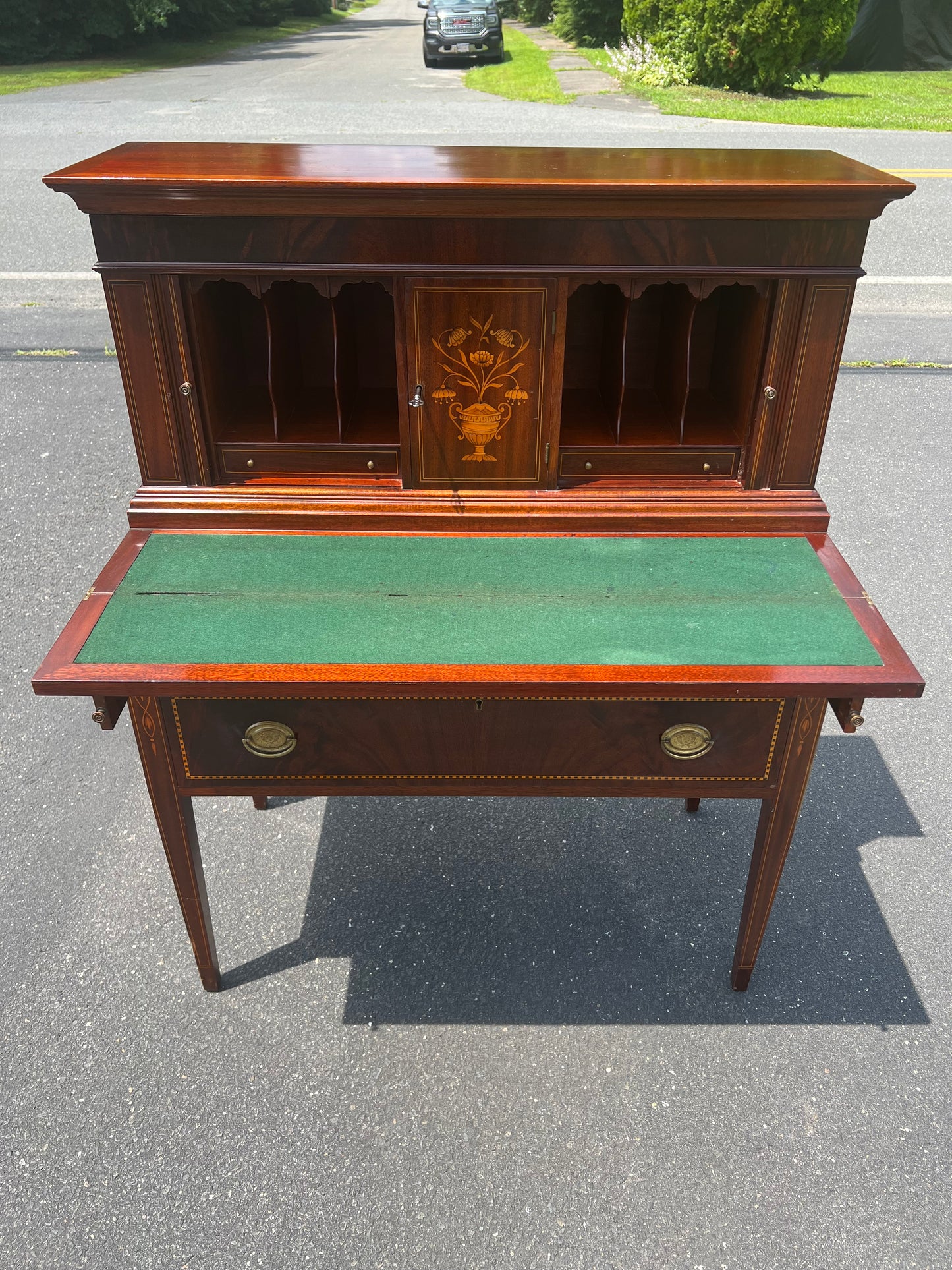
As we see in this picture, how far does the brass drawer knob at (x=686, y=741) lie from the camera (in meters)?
2.11

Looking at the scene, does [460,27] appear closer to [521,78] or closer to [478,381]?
[521,78]

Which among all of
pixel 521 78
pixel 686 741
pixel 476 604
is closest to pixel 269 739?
pixel 476 604

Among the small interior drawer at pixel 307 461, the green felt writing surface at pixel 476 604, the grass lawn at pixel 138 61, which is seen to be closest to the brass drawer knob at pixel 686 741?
the green felt writing surface at pixel 476 604

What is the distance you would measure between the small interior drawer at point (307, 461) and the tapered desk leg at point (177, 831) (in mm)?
764

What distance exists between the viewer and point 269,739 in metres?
2.14

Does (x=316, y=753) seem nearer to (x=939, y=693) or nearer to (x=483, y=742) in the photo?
(x=483, y=742)

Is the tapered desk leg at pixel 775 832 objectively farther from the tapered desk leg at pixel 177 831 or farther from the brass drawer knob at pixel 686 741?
the tapered desk leg at pixel 177 831

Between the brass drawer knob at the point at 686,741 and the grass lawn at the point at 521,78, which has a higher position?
the grass lawn at the point at 521,78

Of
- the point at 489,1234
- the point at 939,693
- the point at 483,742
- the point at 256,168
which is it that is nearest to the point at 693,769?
the point at 483,742

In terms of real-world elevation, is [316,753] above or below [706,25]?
below

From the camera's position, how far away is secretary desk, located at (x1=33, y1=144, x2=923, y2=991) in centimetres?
208

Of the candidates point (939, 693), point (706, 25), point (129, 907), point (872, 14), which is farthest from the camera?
point (872, 14)

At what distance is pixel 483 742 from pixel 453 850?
112cm

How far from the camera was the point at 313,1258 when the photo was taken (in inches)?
82.3
